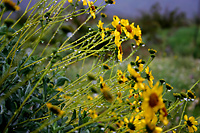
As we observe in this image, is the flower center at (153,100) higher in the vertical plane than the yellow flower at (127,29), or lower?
lower

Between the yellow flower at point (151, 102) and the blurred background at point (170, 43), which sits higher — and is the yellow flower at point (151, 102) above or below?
below

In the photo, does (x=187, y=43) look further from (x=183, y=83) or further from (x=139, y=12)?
(x=183, y=83)

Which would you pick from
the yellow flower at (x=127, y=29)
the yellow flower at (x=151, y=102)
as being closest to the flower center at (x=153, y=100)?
the yellow flower at (x=151, y=102)

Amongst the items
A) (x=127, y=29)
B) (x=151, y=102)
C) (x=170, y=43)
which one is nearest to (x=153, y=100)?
(x=151, y=102)

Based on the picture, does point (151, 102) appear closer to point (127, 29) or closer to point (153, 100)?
point (153, 100)

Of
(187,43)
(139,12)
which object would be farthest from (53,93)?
(139,12)

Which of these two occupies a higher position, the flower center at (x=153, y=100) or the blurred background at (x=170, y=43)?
the blurred background at (x=170, y=43)

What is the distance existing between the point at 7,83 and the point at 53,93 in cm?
19

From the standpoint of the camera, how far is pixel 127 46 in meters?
6.21

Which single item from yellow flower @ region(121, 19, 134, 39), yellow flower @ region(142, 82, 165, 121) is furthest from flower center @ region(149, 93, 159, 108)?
yellow flower @ region(121, 19, 134, 39)

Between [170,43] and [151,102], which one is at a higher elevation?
[170,43]

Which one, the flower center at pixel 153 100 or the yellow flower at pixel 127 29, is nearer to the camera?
the flower center at pixel 153 100

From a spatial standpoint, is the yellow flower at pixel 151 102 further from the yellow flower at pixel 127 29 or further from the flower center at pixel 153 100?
the yellow flower at pixel 127 29

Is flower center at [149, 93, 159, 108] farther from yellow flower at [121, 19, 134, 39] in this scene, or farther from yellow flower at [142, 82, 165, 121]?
yellow flower at [121, 19, 134, 39]
